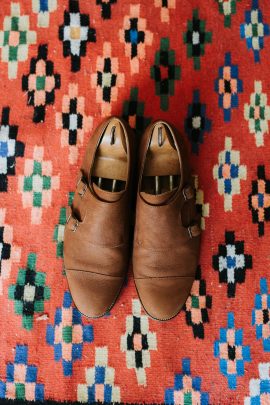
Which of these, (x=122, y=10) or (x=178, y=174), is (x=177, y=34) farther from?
(x=178, y=174)

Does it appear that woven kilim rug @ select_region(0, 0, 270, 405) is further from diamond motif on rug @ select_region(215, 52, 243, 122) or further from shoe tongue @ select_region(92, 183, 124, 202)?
shoe tongue @ select_region(92, 183, 124, 202)

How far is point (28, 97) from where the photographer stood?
40.9 inches

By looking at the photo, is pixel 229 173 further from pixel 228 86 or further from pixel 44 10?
pixel 44 10

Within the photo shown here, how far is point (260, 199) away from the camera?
3.29 ft

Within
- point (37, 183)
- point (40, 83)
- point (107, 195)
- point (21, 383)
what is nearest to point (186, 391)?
point (21, 383)

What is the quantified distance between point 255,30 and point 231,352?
2.54ft

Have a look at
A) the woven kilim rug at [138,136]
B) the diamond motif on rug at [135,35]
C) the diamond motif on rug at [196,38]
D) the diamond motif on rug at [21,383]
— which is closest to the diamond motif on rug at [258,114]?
the woven kilim rug at [138,136]

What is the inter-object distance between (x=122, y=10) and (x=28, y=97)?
0.32 meters

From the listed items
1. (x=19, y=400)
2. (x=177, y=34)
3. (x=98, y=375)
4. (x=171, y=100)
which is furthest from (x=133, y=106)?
(x=19, y=400)

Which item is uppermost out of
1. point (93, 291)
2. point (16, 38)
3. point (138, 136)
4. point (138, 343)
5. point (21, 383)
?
point (16, 38)

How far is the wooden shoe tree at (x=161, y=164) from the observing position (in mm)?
893

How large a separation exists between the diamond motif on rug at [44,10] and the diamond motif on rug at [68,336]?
0.69 metres

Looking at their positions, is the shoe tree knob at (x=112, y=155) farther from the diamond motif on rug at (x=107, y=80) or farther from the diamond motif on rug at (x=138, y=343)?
the diamond motif on rug at (x=138, y=343)

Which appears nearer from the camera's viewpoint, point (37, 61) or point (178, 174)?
point (178, 174)
